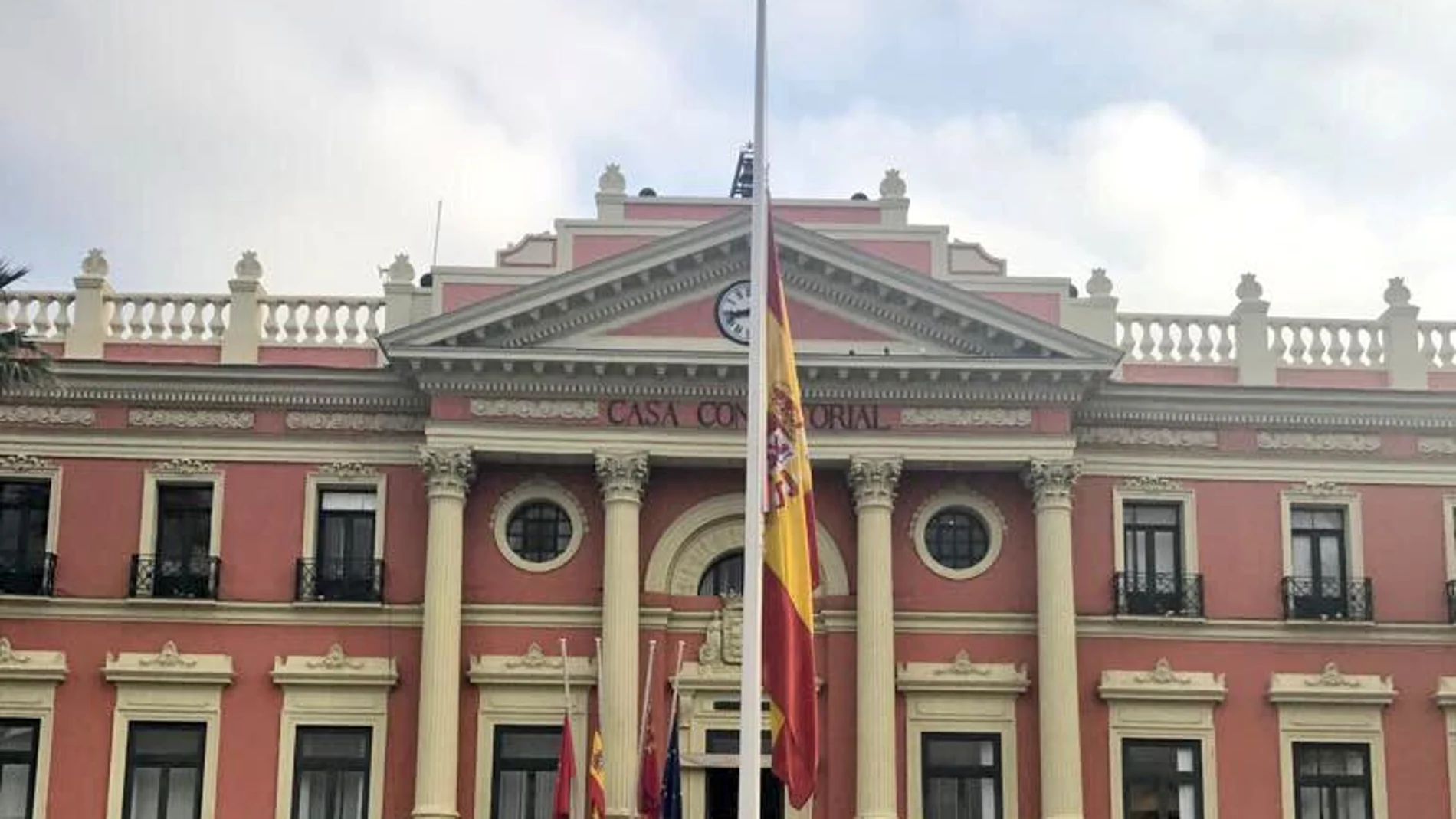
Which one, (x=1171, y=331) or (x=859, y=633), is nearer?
(x=859, y=633)

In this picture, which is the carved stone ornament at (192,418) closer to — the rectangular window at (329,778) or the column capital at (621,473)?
the rectangular window at (329,778)

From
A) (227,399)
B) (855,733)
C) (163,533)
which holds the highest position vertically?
(227,399)

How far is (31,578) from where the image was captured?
35.9m

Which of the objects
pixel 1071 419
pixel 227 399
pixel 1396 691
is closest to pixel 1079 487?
Answer: pixel 1071 419

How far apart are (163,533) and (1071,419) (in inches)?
616

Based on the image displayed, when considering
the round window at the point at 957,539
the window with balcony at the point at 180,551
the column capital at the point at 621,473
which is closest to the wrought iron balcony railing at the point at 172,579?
the window with balcony at the point at 180,551

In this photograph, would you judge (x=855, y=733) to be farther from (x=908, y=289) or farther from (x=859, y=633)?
(x=908, y=289)

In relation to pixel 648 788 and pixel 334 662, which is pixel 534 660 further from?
pixel 648 788

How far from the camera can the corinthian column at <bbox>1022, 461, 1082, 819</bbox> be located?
34500 mm

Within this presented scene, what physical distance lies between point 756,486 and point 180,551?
19.7m

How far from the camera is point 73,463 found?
1438 inches

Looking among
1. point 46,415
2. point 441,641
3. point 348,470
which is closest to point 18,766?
A: point 46,415

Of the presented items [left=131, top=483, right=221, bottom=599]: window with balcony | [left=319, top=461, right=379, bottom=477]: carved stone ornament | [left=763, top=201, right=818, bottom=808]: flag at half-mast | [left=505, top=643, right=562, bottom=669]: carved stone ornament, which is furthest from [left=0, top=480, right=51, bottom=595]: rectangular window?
[left=763, top=201, right=818, bottom=808]: flag at half-mast

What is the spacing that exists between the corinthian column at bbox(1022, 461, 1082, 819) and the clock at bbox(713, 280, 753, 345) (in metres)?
5.42
